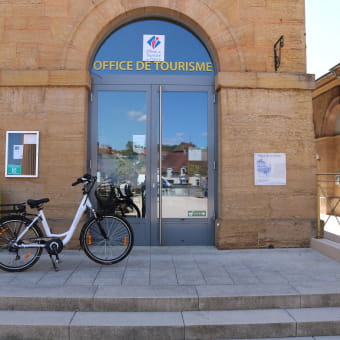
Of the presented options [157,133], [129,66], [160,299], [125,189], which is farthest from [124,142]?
[160,299]

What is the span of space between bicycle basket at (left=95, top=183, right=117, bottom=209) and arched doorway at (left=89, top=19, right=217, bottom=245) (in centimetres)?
15

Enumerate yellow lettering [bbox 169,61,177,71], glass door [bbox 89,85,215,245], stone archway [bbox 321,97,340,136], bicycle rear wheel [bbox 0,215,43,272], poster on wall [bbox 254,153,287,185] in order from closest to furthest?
A: bicycle rear wheel [bbox 0,215,43,272] < poster on wall [bbox 254,153,287,185] < glass door [bbox 89,85,215,245] < yellow lettering [bbox 169,61,177,71] < stone archway [bbox 321,97,340,136]

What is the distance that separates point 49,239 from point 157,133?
2634 mm

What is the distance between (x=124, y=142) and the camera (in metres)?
6.38

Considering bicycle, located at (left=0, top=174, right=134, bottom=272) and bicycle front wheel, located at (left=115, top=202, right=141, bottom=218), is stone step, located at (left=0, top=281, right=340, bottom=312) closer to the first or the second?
bicycle, located at (left=0, top=174, right=134, bottom=272)

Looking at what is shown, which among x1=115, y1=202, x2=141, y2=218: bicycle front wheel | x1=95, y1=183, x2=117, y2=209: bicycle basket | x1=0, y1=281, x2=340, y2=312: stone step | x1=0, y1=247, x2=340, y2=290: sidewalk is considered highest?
x1=95, y1=183, x2=117, y2=209: bicycle basket

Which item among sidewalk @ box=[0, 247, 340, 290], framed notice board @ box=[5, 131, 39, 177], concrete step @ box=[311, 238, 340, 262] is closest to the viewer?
sidewalk @ box=[0, 247, 340, 290]

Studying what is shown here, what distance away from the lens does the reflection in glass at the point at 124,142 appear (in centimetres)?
635

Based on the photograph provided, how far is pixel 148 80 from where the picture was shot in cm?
634

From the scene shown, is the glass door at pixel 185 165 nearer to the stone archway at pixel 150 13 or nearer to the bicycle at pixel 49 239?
the stone archway at pixel 150 13

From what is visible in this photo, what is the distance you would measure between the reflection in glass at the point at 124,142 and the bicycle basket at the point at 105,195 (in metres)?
0.09

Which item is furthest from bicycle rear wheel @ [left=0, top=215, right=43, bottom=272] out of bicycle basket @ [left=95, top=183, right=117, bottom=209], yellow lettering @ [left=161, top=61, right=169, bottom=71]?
yellow lettering @ [left=161, top=61, right=169, bottom=71]

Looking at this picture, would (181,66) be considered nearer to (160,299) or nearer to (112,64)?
(112,64)

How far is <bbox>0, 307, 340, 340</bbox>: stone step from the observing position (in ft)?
11.2
